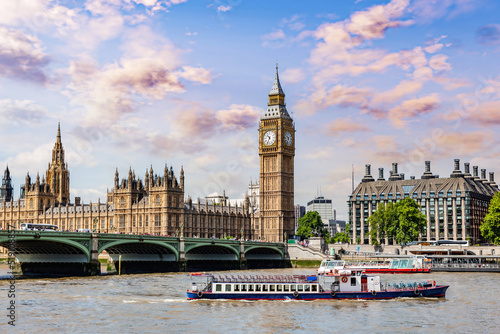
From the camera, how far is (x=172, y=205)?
143125 millimetres

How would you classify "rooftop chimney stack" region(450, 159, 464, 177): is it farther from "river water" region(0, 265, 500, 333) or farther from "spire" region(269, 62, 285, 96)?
"river water" region(0, 265, 500, 333)

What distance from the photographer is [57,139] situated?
180 meters

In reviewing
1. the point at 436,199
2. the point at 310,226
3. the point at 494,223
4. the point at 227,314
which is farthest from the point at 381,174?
the point at 227,314

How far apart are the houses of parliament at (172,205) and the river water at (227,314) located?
78500 millimetres

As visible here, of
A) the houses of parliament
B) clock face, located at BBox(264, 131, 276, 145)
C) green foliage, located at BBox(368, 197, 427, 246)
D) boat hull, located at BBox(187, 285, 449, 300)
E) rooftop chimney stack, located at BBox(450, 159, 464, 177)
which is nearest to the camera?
boat hull, located at BBox(187, 285, 449, 300)

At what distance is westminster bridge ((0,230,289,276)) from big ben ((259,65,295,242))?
3368 cm

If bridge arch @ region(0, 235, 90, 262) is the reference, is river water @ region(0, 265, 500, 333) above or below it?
below

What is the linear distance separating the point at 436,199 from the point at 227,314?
131141 mm

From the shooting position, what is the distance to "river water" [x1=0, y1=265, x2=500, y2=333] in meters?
43.2

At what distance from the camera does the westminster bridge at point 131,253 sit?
79625 millimetres

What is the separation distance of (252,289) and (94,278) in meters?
28.3

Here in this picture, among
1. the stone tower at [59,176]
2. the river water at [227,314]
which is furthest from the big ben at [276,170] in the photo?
the river water at [227,314]

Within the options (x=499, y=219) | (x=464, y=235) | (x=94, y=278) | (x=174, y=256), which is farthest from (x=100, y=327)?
(x=464, y=235)

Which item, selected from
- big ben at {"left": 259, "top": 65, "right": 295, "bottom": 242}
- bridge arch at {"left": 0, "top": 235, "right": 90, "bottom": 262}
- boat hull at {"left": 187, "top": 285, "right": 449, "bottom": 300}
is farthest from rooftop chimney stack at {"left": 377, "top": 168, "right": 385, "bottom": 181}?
boat hull at {"left": 187, "top": 285, "right": 449, "bottom": 300}
